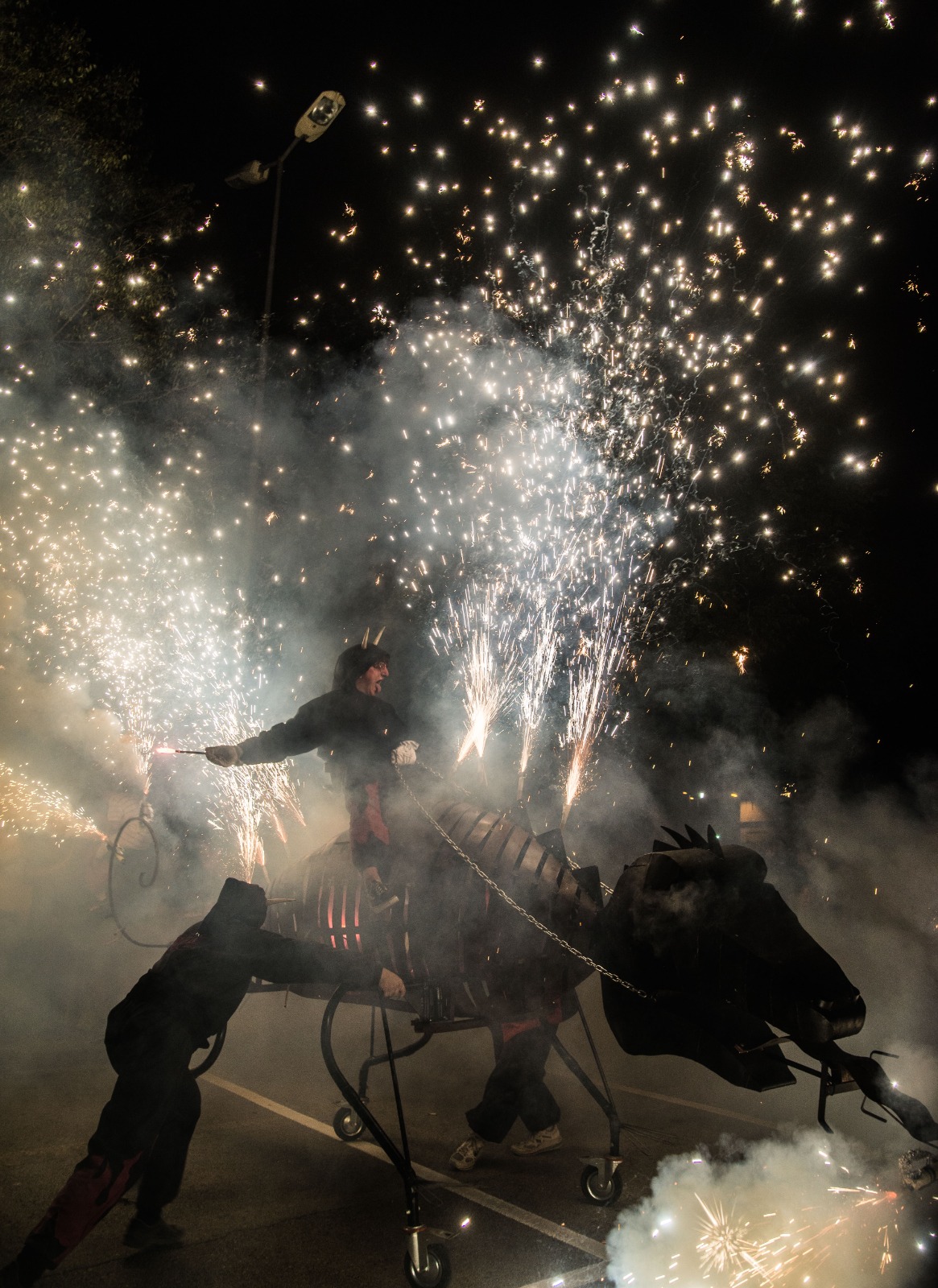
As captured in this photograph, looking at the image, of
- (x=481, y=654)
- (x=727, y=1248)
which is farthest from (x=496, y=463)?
(x=727, y=1248)

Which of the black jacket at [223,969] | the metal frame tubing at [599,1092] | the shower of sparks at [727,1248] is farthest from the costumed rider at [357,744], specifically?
the shower of sparks at [727,1248]

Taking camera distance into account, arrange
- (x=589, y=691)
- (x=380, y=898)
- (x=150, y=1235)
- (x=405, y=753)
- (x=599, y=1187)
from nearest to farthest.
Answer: (x=150, y=1235)
(x=599, y=1187)
(x=380, y=898)
(x=405, y=753)
(x=589, y=691)

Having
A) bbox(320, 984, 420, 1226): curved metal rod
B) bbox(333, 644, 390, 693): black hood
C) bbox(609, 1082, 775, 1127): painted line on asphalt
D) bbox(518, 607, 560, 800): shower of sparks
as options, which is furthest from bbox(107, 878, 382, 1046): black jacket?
bbox(518, 607, 560, 800): shower of sparks

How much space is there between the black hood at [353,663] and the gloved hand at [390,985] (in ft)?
5.83

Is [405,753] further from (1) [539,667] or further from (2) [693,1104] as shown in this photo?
(1) [539,667]

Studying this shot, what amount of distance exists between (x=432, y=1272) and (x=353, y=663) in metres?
3.06

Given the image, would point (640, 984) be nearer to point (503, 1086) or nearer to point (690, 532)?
point (503, 1086)

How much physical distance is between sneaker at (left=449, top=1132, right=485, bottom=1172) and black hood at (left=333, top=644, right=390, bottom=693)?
8.76 feet

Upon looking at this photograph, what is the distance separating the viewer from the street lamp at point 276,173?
6.61 metres

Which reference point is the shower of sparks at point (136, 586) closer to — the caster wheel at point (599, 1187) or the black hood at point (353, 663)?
the black hood at point (353, 663)

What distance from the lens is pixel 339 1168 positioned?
13.9 feet

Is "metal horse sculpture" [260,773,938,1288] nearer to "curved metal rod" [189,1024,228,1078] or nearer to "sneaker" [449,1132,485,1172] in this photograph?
"curved metal rod" [189,1024,228,1078]

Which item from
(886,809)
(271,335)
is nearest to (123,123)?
(271,335)

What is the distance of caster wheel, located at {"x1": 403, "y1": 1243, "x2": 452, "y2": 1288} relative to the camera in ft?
9.55
